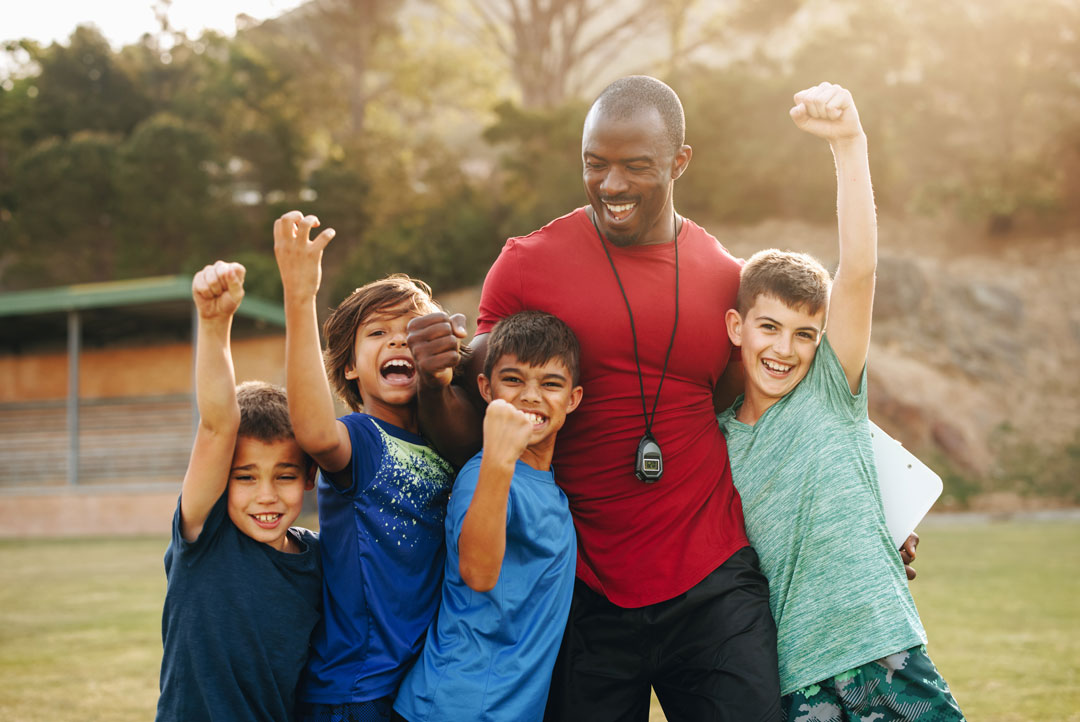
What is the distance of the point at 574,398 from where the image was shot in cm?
299

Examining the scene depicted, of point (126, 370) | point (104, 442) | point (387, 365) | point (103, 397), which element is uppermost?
point (126, 370)

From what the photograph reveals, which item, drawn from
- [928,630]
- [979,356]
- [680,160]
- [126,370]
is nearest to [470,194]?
[126,370]

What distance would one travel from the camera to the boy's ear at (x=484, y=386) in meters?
2.98

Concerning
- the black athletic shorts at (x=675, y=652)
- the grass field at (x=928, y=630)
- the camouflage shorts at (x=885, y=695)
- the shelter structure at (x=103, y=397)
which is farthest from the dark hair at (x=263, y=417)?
the shelter structure at (x=103, y=397)

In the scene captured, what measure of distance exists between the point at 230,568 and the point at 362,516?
402 millimetres

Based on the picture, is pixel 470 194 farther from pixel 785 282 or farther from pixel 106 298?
pixel 785 282

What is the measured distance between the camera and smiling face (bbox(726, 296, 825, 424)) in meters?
3.03

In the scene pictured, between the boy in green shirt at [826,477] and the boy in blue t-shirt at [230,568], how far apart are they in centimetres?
141

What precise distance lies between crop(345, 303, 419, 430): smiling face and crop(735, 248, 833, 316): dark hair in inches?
42.2

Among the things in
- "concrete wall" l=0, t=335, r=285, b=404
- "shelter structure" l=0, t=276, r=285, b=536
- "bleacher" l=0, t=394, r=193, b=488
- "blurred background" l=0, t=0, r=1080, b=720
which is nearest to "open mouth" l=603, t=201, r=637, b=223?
"blurred background" l=0, t=0, r=1080, b=720

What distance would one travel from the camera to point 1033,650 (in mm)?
6363

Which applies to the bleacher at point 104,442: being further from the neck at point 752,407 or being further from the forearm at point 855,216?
the forearm at point 855,216

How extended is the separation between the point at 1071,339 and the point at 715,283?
22.6 metres

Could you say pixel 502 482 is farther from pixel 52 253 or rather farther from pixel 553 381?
pixel 52 253
